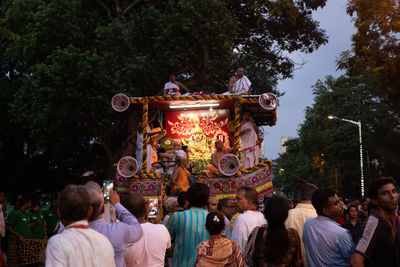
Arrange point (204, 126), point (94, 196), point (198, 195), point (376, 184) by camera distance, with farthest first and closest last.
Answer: point (204, 126) < point (198, 195) < point (376, 184) < point (94, 196)

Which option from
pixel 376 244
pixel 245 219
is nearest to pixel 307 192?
pixel 245 219

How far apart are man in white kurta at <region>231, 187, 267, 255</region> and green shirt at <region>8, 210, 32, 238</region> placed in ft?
21.7

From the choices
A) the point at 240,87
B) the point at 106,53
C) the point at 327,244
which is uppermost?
the point at 106,53

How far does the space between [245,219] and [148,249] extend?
1.15 m

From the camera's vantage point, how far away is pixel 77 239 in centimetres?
329

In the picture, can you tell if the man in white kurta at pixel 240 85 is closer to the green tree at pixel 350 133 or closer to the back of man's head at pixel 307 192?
the back of man's head at pixel 307 192

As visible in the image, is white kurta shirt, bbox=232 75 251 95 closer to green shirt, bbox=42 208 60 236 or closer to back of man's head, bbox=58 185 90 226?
green shirt, bbox=42 208 60 236

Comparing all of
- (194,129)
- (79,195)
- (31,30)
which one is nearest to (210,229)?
(79,195)

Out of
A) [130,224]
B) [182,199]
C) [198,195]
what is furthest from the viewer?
[182,199]

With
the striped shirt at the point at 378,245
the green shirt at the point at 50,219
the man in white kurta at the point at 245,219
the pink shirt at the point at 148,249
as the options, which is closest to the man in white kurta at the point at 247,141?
the green shirt at the point at 50,219

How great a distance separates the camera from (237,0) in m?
21.7

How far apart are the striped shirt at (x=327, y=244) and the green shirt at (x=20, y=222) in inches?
300

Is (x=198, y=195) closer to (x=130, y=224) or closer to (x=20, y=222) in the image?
(x=130, y=224)

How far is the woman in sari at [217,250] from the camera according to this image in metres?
4.80
